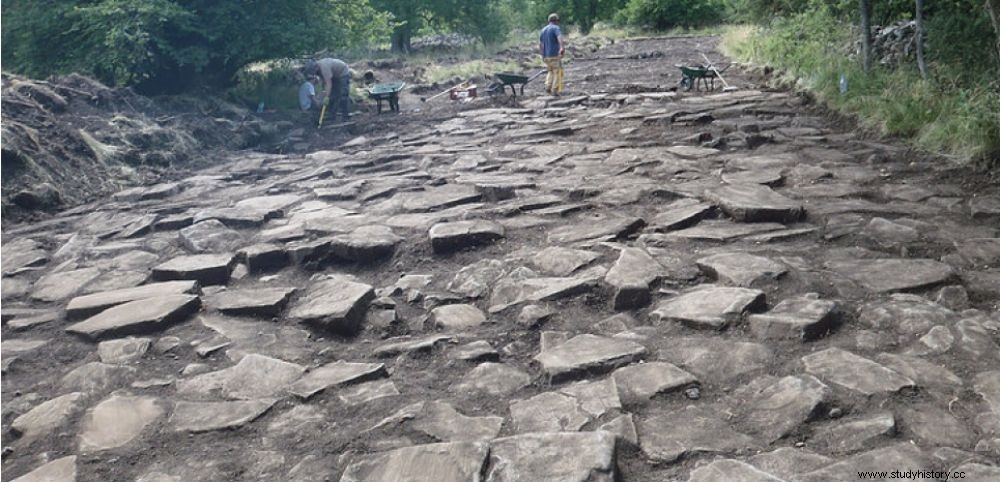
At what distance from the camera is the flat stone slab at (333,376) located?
3.36 m

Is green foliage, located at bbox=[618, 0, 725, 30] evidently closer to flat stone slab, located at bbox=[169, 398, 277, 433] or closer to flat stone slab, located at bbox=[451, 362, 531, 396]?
flat stone slab, located at bbox=[451, 362, 531, 396]

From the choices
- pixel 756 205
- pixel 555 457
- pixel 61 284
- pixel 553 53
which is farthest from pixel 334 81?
pixel 555 457

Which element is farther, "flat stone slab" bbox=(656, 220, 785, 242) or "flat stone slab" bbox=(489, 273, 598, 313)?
"flat stone slab" bbox=(656, 220, 785, 242)

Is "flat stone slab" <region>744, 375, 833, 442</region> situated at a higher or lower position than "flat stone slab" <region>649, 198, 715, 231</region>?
lower

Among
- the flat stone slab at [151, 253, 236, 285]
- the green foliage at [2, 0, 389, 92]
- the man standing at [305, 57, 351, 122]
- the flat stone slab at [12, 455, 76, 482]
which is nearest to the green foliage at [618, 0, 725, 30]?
the green foliage at [2, 0, 389, 92]

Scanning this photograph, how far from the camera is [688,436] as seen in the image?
2.73m

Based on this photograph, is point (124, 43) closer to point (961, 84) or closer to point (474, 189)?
point (474, 189)

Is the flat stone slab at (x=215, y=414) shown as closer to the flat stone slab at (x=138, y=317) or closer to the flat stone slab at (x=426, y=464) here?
the flat stone slab at (x=426, y=464)

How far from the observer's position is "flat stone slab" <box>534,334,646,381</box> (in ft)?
10.8

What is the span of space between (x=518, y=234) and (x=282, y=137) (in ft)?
25.4

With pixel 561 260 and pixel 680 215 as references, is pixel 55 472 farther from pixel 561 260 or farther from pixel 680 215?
pixel 680 215

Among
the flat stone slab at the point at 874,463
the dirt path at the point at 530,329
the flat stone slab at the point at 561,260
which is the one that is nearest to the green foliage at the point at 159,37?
the dirt path at the point at 530,329

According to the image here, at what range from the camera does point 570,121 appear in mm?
10609

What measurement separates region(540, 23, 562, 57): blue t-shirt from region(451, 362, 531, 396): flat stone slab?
12787 millimetres
